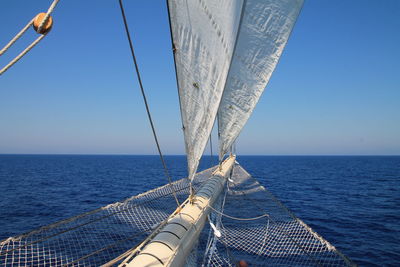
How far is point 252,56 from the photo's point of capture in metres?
11.5

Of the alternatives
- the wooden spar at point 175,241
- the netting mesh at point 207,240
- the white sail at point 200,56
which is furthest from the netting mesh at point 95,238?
the white sail at point 200,56

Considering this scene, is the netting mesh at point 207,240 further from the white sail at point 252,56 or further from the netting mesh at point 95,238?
the white sail at point 252,56

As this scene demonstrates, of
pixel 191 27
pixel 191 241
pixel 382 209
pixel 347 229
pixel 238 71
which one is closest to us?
pixel 191 27

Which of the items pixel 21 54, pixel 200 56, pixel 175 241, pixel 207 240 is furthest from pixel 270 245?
pixel 21 54

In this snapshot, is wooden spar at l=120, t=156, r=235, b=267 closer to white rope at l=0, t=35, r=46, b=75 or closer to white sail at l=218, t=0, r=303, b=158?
white rope at l=0, t=35, r=46, b=75

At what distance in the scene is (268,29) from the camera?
35.5 feet

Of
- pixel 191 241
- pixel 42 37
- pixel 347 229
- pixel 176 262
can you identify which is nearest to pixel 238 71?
pixel 191 241

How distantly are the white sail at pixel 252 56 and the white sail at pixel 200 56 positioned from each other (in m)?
4.78

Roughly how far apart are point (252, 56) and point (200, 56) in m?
7.10

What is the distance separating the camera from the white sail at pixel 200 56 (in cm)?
446

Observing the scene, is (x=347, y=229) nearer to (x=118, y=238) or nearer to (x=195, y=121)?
(x=118, y=238)

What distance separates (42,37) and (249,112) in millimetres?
11630

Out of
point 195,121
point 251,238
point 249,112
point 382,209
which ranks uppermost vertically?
point 249,112

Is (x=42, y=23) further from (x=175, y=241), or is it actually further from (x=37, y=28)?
→ (x=175, y=241)
